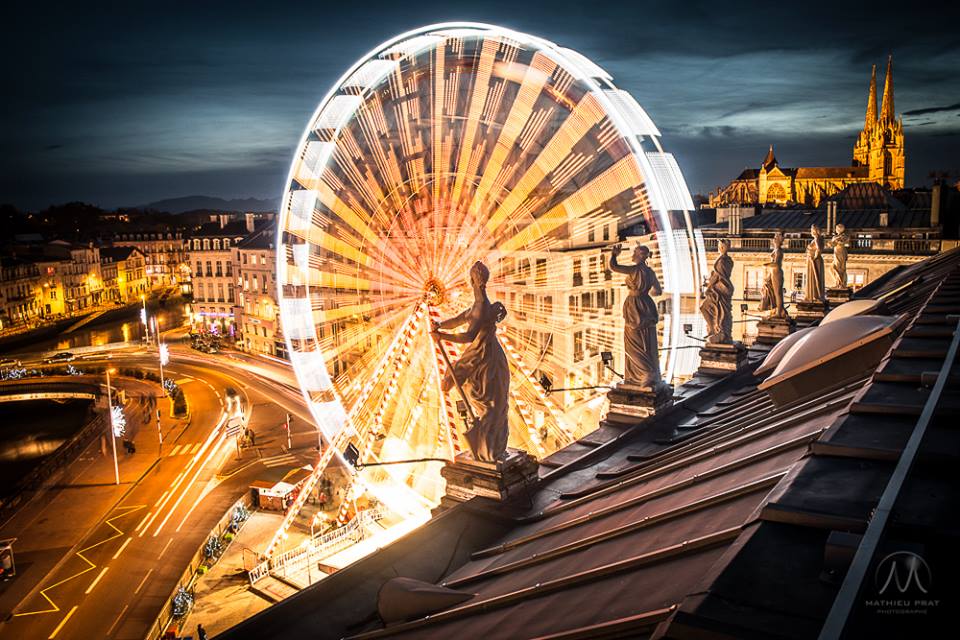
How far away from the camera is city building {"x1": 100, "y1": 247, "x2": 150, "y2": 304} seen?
343 feet

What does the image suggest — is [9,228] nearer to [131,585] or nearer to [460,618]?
[131,585]

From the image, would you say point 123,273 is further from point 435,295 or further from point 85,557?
point 435,295

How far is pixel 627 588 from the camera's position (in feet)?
15.5

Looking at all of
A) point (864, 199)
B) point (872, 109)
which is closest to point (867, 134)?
point (872, 109)

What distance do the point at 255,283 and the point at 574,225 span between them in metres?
52.2

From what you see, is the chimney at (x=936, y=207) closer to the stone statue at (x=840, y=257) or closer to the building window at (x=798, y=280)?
the building window at (x=798, y=280)

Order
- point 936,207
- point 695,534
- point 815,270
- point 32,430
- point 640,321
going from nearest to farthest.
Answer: point 695,534
point 640,321
point 815,270
point 936,207
point 32,430

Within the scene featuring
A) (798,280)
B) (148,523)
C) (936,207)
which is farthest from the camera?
(798,280)

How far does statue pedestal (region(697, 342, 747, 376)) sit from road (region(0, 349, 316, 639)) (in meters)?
16.4

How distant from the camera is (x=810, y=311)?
20.8m

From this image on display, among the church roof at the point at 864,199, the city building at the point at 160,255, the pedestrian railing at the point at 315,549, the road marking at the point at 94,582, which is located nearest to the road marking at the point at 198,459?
the road marking at the point at 94,582

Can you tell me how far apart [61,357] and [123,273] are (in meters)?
54.5

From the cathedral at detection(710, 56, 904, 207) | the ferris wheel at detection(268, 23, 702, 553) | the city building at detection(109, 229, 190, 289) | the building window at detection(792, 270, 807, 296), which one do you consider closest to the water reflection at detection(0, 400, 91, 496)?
the ferris wheel at detection(268, 23, 702, 553)

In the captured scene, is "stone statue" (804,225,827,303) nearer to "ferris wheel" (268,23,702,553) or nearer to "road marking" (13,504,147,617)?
"ferris wheel" (268,23,702,553)
